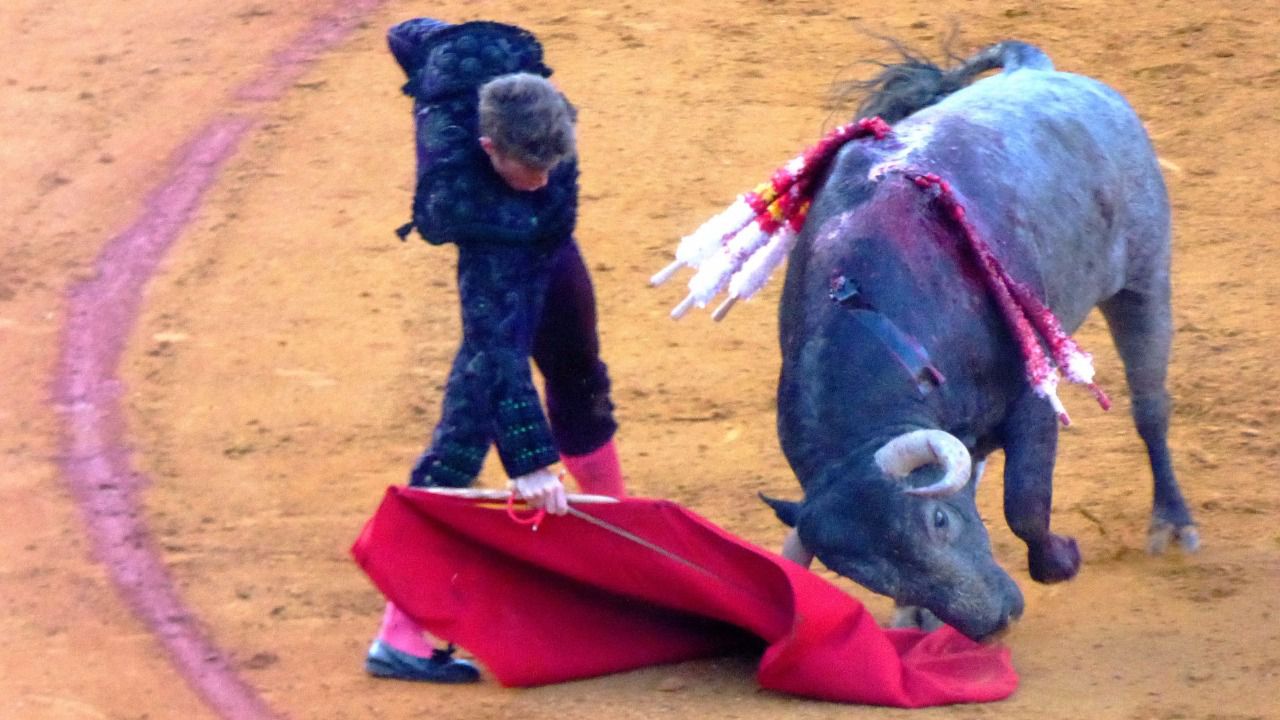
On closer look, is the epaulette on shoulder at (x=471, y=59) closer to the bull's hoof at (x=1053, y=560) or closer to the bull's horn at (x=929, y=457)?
the bull's horn at (x=929, y=457)

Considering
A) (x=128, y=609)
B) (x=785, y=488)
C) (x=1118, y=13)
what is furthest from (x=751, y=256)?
(x=1118, y=13)

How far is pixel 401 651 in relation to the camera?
4.36m

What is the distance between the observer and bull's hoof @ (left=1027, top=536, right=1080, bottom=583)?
4.48 metres

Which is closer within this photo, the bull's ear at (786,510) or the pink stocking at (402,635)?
the bull's ear at (786,510)

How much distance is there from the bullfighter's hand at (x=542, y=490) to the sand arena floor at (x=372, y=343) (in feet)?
1.51

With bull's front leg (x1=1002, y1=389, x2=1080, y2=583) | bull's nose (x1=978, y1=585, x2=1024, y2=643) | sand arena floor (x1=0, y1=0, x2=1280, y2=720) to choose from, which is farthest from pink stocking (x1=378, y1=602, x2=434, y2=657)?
bull's front leg (x1=1002, y1=389, x2=1080, y2=583)

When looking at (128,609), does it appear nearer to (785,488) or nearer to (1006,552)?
(785,488)

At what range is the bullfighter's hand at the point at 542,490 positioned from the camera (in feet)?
13.3

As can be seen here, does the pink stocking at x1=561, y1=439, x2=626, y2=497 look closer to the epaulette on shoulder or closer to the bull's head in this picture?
the bull's head

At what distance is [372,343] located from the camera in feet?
21.4

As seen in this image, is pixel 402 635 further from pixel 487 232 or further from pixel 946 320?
pixel 946 320

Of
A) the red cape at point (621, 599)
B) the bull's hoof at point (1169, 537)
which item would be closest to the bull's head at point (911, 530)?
the red cape at point (621, 599)

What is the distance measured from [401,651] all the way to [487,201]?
1141 mm

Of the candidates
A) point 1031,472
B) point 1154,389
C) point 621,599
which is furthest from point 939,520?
point 1154,389
